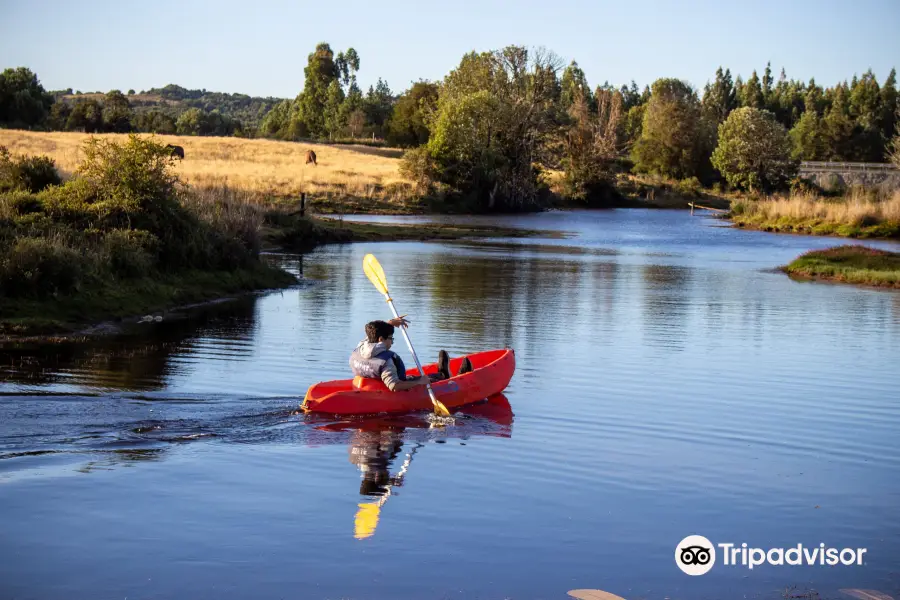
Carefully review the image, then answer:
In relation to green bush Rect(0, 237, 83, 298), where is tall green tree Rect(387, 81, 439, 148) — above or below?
above

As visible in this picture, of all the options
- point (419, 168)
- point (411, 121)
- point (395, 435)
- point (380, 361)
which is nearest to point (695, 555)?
point (395, 435)

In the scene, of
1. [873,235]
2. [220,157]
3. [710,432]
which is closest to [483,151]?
[220,157]

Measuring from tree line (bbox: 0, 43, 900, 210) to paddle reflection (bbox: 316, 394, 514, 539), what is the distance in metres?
60.0

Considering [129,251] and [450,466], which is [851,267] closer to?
[129,251]

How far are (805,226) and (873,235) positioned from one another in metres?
5.89

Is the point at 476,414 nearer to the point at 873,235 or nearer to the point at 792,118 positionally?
the point at 873,235

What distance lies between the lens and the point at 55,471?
10766mm

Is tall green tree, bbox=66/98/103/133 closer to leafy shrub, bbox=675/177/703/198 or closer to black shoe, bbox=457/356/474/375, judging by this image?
leafy shrub, bbox=675/177/703/198

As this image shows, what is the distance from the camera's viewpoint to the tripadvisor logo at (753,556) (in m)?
8.76

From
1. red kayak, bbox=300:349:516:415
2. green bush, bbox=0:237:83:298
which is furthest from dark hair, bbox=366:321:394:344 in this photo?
green bush, bbox=0:237:83:298

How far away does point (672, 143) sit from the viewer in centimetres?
11075

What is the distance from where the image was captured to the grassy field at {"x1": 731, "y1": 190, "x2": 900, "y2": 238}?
5638 cm

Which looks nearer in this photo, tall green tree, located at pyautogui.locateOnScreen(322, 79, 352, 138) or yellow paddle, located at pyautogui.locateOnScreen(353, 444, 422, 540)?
yellow paddle, located at pyautogui.locateOnScreen(353, 444, 422, 540)

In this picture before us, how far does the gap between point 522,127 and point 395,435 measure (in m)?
71.1
